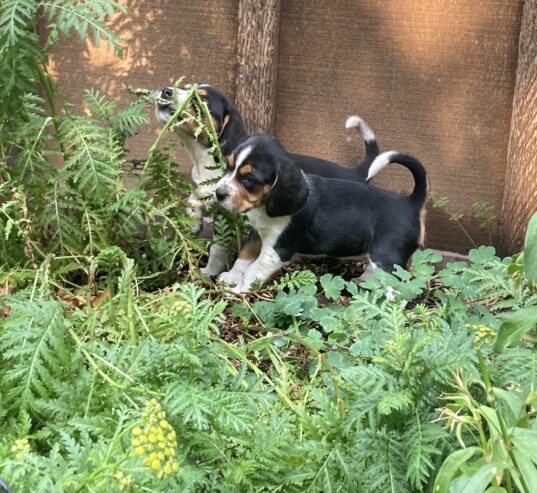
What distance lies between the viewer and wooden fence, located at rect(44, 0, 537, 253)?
444cm

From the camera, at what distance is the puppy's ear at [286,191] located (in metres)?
3.67

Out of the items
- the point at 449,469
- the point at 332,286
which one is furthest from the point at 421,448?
the point at 332,286

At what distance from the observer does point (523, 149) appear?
434 centimetres

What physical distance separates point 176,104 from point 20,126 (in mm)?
835

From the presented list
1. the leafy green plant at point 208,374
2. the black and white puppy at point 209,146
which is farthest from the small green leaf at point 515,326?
the black and white puppy at point 209,146

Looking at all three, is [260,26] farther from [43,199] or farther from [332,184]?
[43,199]

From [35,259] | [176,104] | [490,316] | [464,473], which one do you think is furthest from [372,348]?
[176,104]

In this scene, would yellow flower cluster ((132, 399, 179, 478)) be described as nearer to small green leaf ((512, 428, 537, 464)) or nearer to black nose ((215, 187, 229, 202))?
small green leaf ((512, 428, 537, 464))

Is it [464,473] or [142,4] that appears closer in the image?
[464,473]

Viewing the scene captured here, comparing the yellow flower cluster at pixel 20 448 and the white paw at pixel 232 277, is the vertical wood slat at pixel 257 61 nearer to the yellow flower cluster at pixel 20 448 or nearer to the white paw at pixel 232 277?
the white paw at pixel 232 277

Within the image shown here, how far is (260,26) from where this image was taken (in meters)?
4.46

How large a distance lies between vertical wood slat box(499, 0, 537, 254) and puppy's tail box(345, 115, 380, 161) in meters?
0.77

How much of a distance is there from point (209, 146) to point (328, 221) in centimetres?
80

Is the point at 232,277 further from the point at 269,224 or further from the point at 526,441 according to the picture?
the point at 526,441
